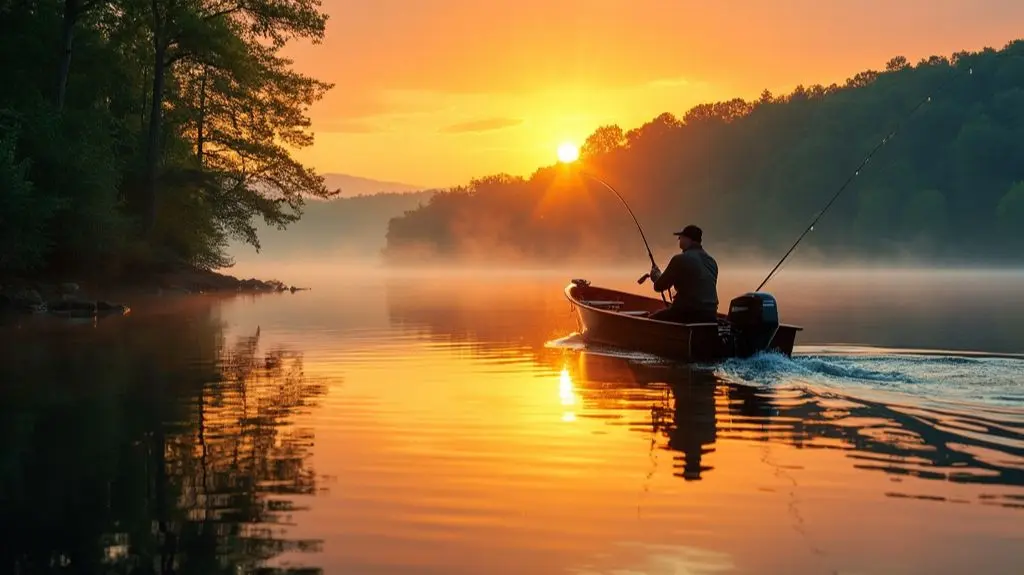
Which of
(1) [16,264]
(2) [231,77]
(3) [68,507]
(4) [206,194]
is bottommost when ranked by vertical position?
(3) [68,507]

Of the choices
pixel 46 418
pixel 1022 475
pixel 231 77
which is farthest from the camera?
pixel 231 77

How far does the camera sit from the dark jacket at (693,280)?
17.2m

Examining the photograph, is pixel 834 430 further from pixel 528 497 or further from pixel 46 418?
pixel 46 418

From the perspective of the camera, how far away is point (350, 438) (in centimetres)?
1010

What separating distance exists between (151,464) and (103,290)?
31.5m

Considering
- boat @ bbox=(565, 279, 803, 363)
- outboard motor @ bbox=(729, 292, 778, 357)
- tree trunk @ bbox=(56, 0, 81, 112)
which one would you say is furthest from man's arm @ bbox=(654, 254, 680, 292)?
tree trunk @ bbox=(56, 0, 81, 112)

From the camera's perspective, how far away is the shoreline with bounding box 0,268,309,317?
29.8m

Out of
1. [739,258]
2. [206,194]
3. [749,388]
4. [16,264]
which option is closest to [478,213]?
[739,258]

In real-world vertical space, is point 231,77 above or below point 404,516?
above

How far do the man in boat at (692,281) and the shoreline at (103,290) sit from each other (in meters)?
18.7

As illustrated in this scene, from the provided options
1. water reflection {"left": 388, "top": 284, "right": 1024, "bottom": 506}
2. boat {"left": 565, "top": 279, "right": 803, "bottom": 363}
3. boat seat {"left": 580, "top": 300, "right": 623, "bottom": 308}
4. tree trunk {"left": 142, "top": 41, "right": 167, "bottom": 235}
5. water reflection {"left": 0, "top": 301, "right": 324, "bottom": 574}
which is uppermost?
tree trunk {"left": 142, "top": 41, "right": 167, "bottom": 235}

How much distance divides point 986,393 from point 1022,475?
483cm

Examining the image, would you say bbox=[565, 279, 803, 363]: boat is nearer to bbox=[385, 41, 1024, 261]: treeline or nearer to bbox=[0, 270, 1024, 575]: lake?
bbox=[0, 270, 1024, 575]: lake

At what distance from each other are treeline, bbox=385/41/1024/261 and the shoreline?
75030mm
